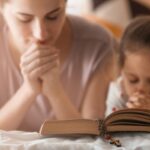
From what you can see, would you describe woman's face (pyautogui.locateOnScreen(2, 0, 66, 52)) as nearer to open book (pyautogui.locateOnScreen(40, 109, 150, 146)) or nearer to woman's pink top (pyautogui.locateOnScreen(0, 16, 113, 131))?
woman's pink top (pyautogui.locateOnScreen(0, 16, 113, 131))

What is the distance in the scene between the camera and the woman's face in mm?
912

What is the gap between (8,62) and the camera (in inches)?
43.3

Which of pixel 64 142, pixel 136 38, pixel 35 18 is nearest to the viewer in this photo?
pixel 64 142

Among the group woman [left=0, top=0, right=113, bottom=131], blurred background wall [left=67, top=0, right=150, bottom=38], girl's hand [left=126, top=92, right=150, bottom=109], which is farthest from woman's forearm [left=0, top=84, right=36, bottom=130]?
blurred background wall [left=67, top=0, right=150, bottom=38]

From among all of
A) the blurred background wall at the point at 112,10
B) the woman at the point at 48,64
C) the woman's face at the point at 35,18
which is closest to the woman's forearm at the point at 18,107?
the woman at the point at 48,64

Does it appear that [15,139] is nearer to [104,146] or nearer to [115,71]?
[104,146]

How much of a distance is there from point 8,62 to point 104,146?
0.52 metres

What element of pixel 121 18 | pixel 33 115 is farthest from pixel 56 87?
pixel 121 18

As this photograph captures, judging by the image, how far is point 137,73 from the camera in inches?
42.3

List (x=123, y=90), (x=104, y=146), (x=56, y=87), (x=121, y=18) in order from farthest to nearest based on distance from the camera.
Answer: (x=121, y=18)
(x=123, y=90)
(x=56, y=87)
(x=104, y=146)

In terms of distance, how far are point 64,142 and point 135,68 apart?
481 mm

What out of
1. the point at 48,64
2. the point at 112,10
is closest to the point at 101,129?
the point at 48,64

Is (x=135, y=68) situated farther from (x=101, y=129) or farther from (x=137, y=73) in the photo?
(x=101, y=129)

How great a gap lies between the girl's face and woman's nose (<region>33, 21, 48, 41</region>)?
0.91 feet
